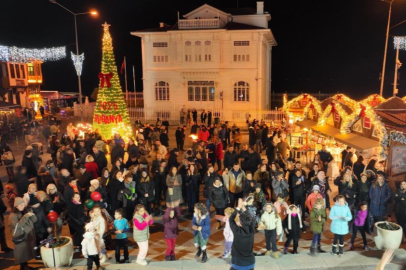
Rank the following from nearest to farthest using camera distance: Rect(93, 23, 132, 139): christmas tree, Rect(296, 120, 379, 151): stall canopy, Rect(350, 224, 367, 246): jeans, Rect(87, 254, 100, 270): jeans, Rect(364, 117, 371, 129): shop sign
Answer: Rect(87, 254, 100, 270): jeans
Rect(350, 224, 367, 246): jeans
Rect(296, 120, 379, 151): stall canopy
Rect(364, 117, 371, 129): shop sign
Rect(93, 23, 132, 139): christmas tree

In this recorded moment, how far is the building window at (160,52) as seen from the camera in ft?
100

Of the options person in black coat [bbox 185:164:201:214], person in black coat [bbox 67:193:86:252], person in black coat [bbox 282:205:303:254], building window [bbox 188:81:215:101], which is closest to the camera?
person in black coat [bbox 282:205:303:254]

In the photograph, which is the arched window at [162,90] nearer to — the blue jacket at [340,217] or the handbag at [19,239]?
A: the handbag at [19,239]

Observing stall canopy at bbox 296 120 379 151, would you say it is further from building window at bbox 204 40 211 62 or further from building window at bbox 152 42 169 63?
building window at bbox 152 42 169 63

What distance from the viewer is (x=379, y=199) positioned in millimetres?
8500

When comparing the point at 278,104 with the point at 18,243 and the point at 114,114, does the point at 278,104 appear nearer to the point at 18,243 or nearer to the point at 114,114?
the point at 114,114

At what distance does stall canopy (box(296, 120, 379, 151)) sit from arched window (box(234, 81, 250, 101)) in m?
13.1

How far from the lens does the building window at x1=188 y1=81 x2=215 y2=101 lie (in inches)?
1197

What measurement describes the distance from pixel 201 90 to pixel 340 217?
2381cm

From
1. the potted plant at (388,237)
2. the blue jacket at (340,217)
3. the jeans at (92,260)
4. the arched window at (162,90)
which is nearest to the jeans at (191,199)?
the jeans at (92,260)

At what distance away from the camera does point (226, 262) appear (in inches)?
290

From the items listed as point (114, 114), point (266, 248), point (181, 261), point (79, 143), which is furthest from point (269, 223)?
point (114, 114)

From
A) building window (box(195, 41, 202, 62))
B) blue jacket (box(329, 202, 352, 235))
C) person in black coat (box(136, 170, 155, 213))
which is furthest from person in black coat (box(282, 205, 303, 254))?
building window (box(195, 41, 202, 62))

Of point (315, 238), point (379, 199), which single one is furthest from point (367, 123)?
point (315, 238)
